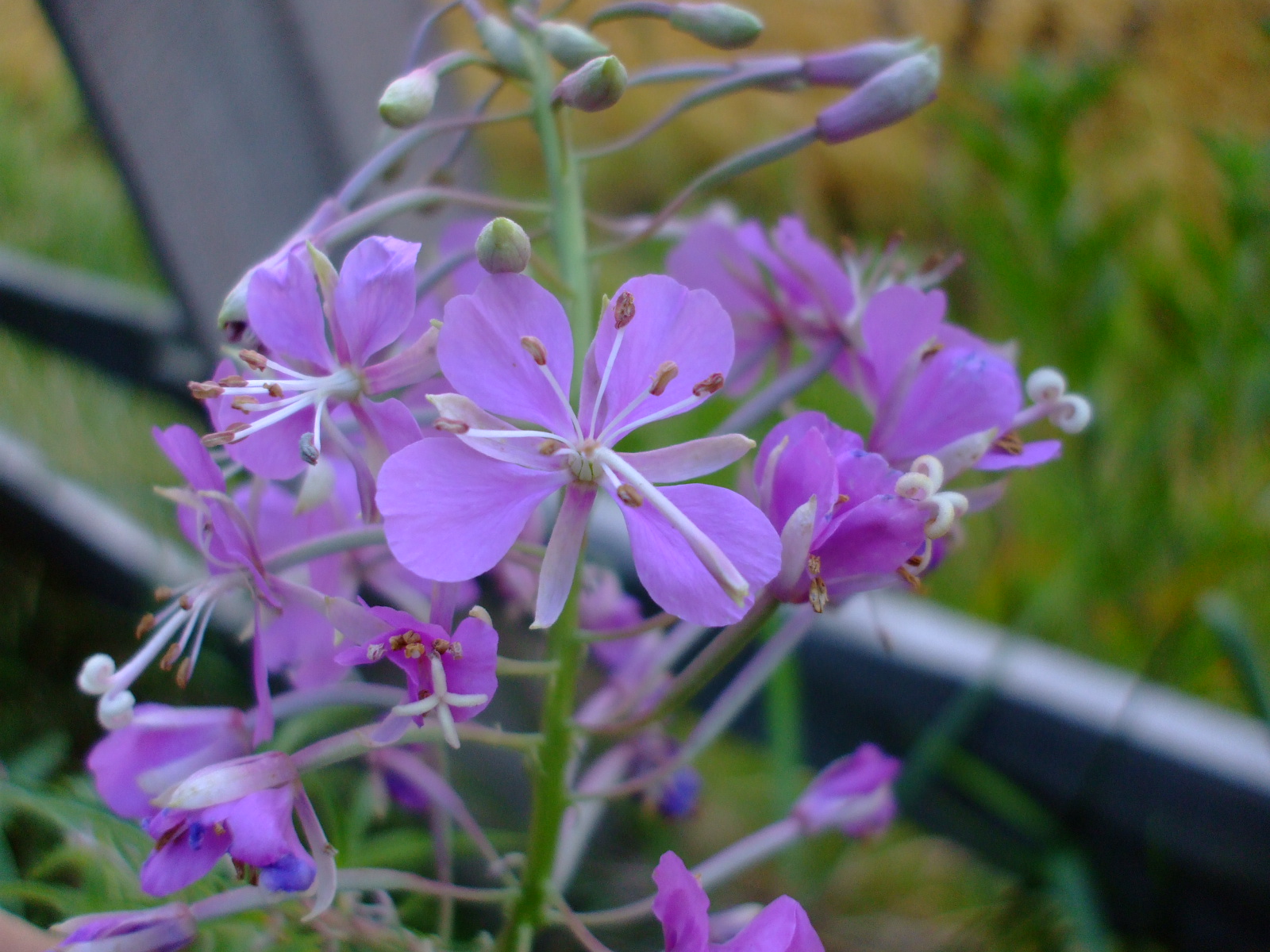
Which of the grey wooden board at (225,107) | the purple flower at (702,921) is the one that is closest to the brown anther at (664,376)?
the purple flower at (702,921)

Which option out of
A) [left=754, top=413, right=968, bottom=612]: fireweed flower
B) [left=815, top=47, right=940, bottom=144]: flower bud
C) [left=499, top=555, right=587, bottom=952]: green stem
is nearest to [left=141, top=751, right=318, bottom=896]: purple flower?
[left=499, top=555, right=587, bottom=952]: green stem

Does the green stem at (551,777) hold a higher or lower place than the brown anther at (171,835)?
lower

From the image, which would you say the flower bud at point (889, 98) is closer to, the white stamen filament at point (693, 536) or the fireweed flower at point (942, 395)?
the fireweed flower at point (942, 395)

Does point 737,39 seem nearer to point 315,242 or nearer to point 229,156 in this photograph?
point 315,242

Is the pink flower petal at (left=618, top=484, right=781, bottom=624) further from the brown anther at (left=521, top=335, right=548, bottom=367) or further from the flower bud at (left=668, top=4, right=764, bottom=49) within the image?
the flower bud at (left=668, top=4, right=764, bottom=49)

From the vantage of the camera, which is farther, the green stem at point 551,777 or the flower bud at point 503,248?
the green stem at point 551,777

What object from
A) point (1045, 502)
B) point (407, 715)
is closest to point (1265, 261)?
point (1045, 502)
